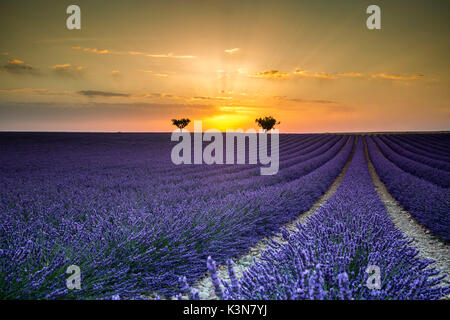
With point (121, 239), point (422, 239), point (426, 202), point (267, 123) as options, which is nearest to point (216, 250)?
point (121, 239)

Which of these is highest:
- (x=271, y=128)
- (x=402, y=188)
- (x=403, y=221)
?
(x=271, y=128)

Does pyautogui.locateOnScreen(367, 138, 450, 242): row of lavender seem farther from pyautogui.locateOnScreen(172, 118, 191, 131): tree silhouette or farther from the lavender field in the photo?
pyautogui.locateOnScreen(172, 118, 191, 131): tree silhouette

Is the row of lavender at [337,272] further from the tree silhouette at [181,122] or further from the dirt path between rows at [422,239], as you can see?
the tree silhouette at [181,122]

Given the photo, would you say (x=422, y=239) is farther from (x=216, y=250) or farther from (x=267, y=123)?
(x=267, y=123)

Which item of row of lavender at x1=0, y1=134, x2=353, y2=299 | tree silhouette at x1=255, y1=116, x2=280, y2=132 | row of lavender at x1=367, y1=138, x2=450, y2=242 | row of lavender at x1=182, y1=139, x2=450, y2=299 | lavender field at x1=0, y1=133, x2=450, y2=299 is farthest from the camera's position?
tree silhouette at x1=255, y1=116, x2=280, y2=132

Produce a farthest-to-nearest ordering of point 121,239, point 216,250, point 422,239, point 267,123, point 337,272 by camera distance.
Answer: point 267,123 → point 422,239 → point 216,250 → point 121,239 → point 337,272

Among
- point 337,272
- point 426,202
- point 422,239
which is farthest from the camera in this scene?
point 426,202

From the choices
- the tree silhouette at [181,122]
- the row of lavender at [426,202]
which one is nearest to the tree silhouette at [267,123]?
the tree silhouette at [181,122]

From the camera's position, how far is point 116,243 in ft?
7.49

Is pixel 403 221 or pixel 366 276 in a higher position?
pixel 366 276

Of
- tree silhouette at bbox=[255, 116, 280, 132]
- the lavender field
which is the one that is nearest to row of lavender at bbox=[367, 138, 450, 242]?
the lavender field
